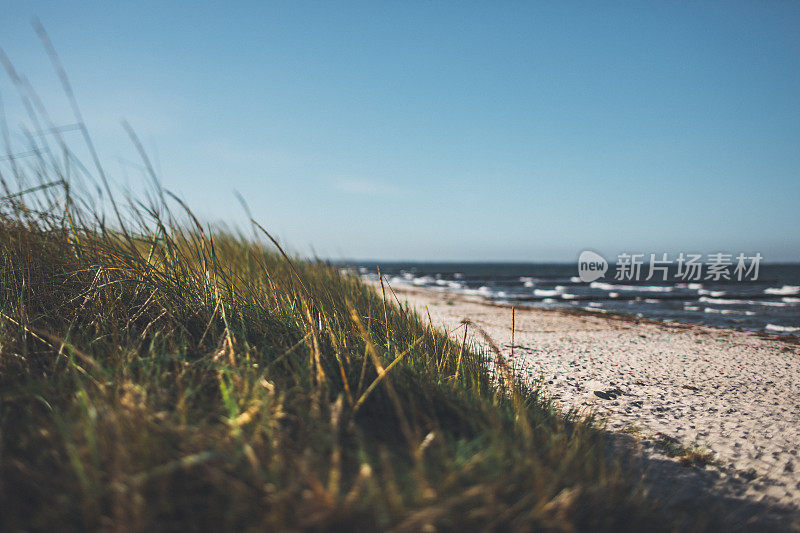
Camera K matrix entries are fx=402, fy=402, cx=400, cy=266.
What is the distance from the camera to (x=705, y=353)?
7.73 meters

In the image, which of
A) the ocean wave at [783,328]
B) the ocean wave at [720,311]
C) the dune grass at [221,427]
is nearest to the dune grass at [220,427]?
the dune grass at [221,427]

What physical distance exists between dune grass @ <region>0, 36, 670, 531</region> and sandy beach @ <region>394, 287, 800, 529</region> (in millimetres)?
697

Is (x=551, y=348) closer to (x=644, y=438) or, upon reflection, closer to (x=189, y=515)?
(x=644, y=438)

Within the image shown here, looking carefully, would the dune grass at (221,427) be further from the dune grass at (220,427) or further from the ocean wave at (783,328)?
the ocean wave at (783,328)

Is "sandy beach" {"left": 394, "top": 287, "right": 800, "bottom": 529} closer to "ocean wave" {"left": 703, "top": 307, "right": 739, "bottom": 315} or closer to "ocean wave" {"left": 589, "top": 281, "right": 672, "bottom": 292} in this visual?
"ocean wave" {"left": 703, "top": 307, "right": 739, "bottom": 315}

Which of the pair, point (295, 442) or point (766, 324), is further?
point (766, 324)

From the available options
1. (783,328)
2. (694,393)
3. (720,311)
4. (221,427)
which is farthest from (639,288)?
(221,427)

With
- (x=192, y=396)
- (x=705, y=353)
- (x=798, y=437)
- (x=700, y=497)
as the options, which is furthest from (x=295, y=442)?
(x=705, y=353)

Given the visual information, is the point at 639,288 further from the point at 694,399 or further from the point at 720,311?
the point at 694,399

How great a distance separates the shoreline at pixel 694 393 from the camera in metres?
2.81

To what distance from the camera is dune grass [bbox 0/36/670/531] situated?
125cm

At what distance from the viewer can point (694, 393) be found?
16.0ft

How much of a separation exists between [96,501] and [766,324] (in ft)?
56.2

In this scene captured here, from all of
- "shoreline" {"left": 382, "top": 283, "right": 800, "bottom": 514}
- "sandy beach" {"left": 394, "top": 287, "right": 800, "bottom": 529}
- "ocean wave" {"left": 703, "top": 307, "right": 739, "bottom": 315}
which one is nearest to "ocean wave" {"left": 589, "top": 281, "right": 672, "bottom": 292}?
"ocean wave" {"left": 703, "top": 307, "right": 739, "bottom": 315}
